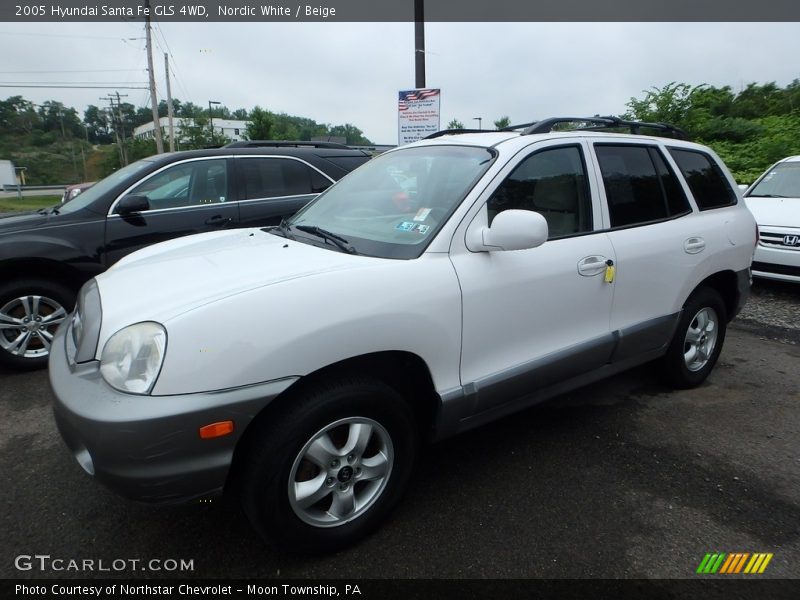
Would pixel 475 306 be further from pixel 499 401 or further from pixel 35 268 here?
pixel 35 268

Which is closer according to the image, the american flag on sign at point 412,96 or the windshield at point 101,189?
the windshield at point 101,189

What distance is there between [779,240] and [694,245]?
3.71m

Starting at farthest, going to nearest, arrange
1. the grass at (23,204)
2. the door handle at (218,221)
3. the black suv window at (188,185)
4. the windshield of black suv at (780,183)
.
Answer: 1. the grass at (23,204)
2. the windshield of black suv at (780,183)
3. the door handle at (218,221)
4. the black suv window at (188,185)

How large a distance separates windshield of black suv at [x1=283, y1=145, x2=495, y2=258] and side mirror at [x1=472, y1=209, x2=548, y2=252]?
273mm

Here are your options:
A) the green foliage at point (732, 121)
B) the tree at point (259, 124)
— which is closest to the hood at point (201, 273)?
the green foliage at point (732, 121)

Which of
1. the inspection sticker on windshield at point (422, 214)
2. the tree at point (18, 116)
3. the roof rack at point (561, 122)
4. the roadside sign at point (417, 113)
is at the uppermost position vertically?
the tree at point (18, 116)

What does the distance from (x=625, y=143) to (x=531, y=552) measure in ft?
8.19

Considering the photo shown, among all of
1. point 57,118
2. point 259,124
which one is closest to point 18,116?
point 57,118

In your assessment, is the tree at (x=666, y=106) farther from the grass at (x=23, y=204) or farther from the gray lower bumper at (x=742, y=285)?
the grass at (x=23, y=204)

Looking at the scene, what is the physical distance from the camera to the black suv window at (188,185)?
15.8 feet

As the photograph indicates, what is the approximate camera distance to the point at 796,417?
3.46 meters

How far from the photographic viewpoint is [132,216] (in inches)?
182

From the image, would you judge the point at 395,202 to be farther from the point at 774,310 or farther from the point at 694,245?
the point at 774,310

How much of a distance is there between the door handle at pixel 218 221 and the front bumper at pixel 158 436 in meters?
3.27
